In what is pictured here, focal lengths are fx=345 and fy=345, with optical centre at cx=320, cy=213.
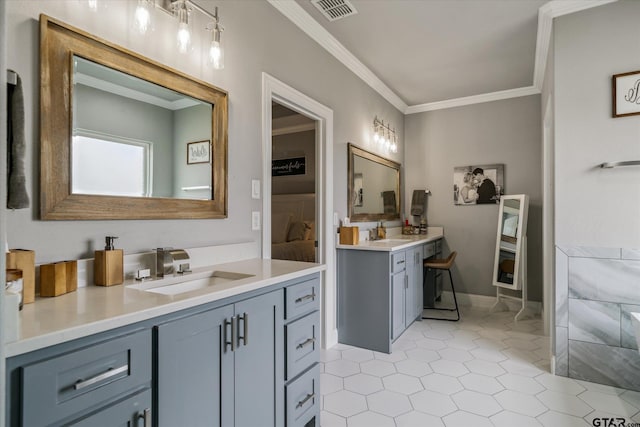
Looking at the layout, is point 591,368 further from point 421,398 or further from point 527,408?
point 421,398

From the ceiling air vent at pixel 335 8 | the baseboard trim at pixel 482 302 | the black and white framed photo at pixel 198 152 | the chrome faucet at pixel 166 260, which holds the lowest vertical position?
the baseboard trim at pixel 482 302

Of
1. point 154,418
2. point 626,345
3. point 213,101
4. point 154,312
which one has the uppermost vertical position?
point 213,101

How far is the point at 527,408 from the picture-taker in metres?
2.14

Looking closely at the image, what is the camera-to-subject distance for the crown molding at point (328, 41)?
100 inches

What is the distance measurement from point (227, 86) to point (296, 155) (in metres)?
2.71

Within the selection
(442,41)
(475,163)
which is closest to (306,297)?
(442,41)

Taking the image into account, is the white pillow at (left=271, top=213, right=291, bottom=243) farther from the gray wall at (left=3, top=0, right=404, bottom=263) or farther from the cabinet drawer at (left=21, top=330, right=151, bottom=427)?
the cabinet drawer at (left=21, top=330, right=151, bottom=427)

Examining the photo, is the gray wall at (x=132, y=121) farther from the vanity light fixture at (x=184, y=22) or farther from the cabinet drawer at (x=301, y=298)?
the cabinet drawer at (x=301, y=298)

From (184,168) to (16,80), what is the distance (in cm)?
98

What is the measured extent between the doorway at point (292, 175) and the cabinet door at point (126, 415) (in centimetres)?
307

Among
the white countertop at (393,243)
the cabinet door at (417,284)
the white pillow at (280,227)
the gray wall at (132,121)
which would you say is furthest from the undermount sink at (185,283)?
the white pillow at (280,227)

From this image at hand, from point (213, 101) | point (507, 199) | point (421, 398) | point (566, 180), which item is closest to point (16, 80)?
point (213, 101)

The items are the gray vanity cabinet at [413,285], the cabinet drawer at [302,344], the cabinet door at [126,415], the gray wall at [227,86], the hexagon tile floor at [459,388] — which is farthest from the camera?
the gray vanity cabinet at [413,285]

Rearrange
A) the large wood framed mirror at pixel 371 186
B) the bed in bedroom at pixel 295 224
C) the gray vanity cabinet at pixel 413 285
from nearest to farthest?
the gray vanity cabinet at pixel 413 285 < the large wood framed mirror at pixel 371 186 < the bed in bedroom at pixel 295 224
